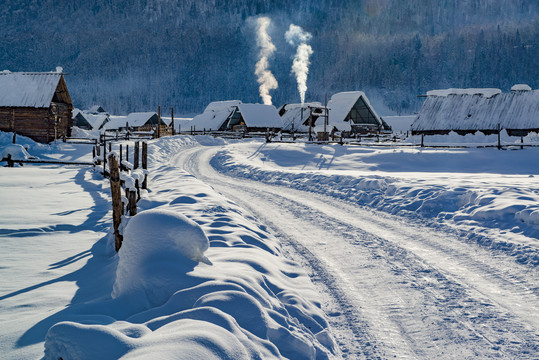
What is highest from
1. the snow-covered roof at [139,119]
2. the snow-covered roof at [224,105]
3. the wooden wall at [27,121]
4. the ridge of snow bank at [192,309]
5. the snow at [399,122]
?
the snow-covered roof at [224,105]

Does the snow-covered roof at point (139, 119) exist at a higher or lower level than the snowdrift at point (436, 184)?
higher

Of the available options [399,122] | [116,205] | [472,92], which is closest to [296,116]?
[472,92]

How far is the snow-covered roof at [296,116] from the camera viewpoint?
52594 millimetres

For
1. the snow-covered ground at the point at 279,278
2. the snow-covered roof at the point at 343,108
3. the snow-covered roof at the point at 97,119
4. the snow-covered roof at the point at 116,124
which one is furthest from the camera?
the snow-covered roof at the point at 97,119

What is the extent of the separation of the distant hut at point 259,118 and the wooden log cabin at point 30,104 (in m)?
23.4

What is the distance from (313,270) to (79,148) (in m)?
33.0

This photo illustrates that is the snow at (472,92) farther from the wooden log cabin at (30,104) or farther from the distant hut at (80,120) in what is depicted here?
the distant hut at (80,120)

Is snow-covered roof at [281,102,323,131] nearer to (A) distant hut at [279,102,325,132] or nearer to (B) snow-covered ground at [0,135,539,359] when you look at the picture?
(A) distant hut at [279,102,325,132]

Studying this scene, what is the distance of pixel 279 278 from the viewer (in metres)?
5.87

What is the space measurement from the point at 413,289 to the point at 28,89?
39421mm

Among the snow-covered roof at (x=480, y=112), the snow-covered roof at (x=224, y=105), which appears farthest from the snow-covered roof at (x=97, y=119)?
the snow-covered roof at (x=480, y=112)

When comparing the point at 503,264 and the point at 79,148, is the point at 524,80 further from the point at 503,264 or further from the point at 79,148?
the point at 503,264

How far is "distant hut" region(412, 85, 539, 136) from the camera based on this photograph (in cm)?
3491

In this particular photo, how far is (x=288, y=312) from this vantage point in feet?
15.8
